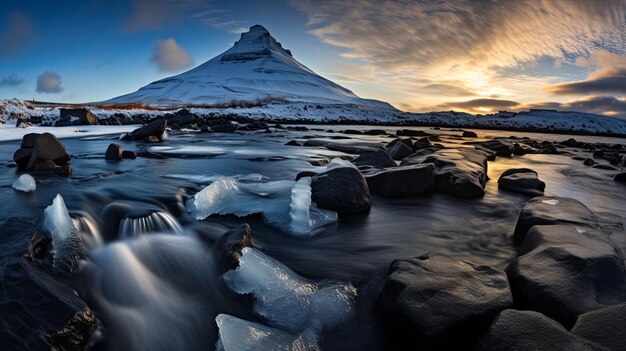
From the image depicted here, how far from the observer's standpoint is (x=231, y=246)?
10.6ft

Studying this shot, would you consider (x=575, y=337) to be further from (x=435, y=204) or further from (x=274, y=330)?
(x=435, y=204)

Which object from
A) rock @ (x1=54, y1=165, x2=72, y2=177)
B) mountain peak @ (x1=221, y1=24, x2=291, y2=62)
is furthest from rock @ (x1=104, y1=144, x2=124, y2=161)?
mountain peak @ (x1=221, y1=24, x2=291, y2=62)

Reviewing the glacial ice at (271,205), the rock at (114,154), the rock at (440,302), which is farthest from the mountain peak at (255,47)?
the rock at (440,302)

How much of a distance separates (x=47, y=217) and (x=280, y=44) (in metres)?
192

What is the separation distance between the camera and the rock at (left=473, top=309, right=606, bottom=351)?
168 cm

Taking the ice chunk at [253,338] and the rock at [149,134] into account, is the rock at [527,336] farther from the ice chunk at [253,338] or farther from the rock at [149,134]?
the rock at [149,134]

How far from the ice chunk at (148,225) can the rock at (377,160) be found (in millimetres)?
4735

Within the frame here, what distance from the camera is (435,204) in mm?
5492

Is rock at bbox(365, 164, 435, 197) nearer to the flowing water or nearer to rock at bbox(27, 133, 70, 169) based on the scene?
the flowing water

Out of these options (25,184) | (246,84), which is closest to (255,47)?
(246,84)

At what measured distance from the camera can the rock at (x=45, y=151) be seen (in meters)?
6.79

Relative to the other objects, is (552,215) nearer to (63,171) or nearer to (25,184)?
(25,184)

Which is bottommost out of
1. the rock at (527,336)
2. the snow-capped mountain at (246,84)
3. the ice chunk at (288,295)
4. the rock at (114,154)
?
the ice chunk at (288,295)

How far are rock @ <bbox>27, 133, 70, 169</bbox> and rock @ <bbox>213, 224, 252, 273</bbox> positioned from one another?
5.40 m
